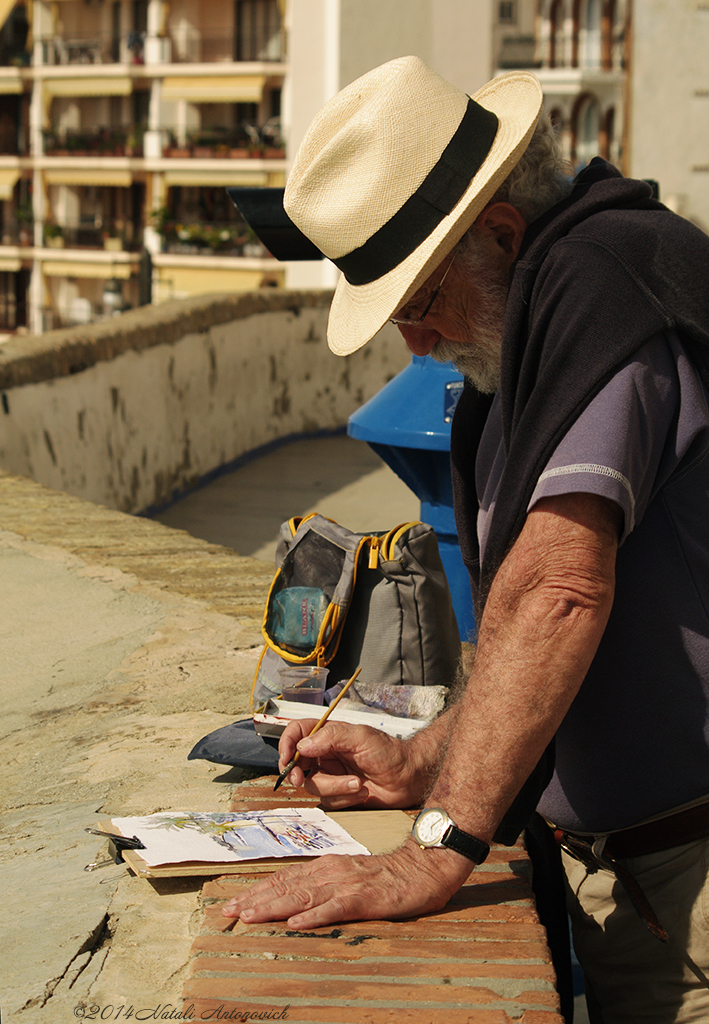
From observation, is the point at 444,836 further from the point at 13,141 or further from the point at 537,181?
the point at 13,141

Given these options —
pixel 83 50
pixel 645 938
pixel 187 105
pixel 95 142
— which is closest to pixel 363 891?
pixel 645 938

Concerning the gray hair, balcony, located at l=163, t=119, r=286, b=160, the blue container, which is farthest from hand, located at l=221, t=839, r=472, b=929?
balcony, located at l=163, t=119, r=286, b=160

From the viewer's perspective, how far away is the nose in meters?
1.91

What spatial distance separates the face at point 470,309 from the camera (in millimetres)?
1771

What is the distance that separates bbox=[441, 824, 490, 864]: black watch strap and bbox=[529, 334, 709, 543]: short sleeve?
19.2 inches

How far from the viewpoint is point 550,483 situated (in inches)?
60.9

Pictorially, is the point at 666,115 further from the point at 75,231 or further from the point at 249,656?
the point at 75,231

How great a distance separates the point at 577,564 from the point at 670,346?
33cm

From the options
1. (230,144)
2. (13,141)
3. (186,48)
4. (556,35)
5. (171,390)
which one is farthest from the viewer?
(13,141)

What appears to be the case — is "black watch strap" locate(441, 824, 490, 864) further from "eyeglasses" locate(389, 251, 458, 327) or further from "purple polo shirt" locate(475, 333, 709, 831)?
"eyeglasses" locate(389, 251, 458, 327)

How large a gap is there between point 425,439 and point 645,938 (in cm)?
177

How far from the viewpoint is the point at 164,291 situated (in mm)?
35781

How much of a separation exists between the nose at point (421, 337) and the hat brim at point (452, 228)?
9 centimetres

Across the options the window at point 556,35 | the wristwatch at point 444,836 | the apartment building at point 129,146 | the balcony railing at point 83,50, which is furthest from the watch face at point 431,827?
the balcony railing at point 83,50
